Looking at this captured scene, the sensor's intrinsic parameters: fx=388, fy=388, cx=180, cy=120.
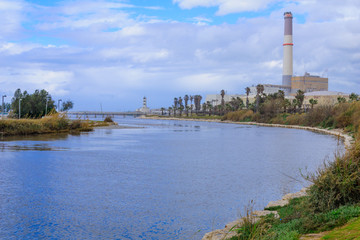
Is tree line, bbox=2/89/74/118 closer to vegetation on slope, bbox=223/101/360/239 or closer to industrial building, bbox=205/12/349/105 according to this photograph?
vegetation on slope, bbox=223/101/360/239

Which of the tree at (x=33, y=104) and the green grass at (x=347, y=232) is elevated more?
the tree at (x=33, y=104)

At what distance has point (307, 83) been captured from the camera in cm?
14550

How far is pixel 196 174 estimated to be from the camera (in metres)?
19.5

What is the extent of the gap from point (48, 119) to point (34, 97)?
22625 millimetres

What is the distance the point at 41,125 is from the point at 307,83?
117 meters

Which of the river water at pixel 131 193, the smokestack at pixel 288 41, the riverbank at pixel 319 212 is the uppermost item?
the smokestack at pixel 288 41

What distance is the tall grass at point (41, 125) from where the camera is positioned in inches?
1801

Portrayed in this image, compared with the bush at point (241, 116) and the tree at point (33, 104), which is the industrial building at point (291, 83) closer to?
the bush at point (241, 116)

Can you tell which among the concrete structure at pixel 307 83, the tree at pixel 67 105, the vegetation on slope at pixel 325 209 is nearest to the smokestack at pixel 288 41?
the concrete structure at pixel 307 83

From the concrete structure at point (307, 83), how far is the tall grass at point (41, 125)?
10330cm

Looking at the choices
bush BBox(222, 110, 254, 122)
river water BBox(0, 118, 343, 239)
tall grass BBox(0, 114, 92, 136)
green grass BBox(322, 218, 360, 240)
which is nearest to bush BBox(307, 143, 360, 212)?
green grass BBox(322, 218, 360, 240)

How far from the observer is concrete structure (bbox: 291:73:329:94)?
5664 inches

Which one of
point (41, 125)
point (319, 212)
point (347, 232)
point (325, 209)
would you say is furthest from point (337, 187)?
point (41, 125)

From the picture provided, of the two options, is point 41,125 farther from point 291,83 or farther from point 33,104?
point 291,83
